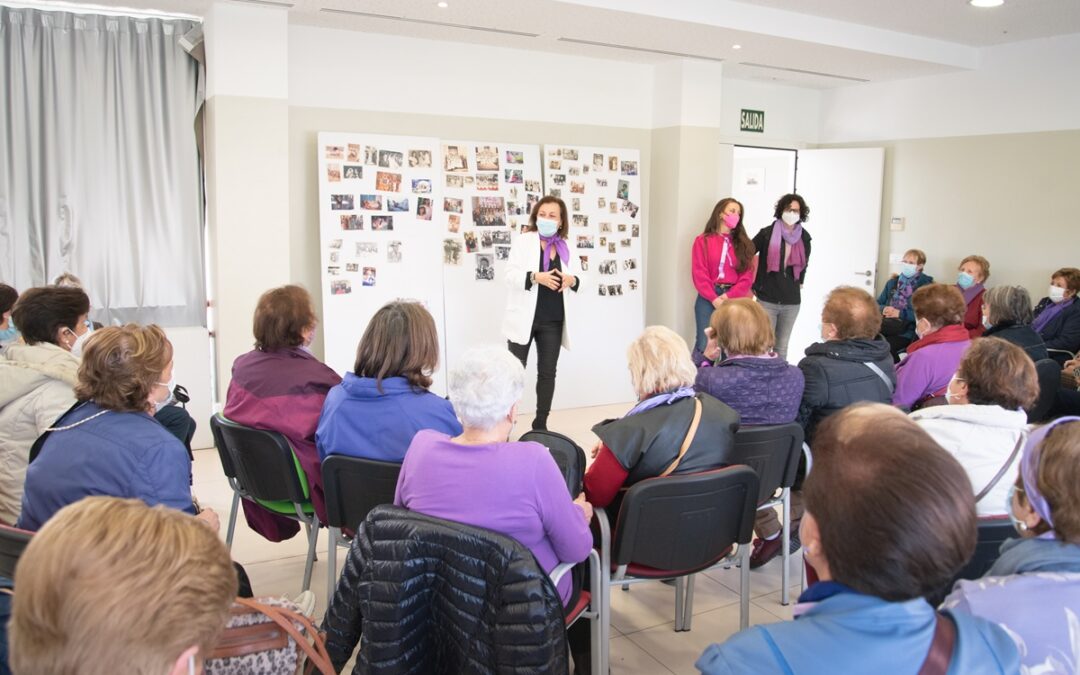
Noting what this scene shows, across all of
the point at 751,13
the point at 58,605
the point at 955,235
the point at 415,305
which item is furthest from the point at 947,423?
the point at 955,235

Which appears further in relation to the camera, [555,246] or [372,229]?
[372,229]

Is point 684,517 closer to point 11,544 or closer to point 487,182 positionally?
point 11,544

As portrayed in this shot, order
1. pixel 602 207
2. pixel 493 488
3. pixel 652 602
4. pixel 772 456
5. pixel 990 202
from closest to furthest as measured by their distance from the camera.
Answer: pixel 493 488 → pixel 772 456 → pixel 652 602 → pixel 602 207 → pixel 990 202

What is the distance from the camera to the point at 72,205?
501cm

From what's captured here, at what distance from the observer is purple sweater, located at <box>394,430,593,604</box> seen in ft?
6.16

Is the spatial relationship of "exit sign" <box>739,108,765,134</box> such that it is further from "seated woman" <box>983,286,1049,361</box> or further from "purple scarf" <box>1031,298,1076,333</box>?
"seated woman" <box>983,286,1049,361</box>

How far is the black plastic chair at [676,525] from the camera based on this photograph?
230cm

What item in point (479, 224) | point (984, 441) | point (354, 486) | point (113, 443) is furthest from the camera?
point (479, 224)

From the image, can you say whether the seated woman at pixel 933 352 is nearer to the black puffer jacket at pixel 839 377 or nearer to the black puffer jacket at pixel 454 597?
the black puffer jacket at pixel 839 377

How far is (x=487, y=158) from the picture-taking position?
6102 mm

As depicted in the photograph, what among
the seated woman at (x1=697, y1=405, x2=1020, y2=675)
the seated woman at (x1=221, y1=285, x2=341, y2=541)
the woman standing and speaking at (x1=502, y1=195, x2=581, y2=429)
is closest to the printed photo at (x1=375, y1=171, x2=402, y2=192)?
the woman standing and speaking at (x1=502, y1=195, x2=581, y2=429)

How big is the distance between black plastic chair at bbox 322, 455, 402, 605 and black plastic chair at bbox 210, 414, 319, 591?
293mm

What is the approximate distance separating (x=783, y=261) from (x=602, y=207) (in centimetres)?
154

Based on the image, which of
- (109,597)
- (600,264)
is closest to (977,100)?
(600,264)
